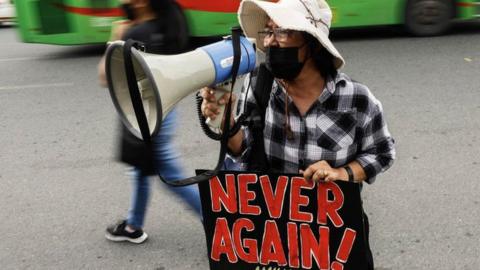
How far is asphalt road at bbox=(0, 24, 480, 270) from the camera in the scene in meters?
3.37

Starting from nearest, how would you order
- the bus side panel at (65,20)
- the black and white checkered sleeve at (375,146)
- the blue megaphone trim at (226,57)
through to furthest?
the blue megaphone trim at (226,57)
the black and white checkered sleeve at (375,146)
the bus side panel at (65,20)

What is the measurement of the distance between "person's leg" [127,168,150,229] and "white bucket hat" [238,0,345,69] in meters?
1.37

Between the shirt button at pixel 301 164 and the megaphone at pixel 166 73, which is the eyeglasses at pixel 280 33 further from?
the shirt button at pixel 301 164

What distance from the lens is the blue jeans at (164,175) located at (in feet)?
9.81

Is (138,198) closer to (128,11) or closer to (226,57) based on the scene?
(128,11)

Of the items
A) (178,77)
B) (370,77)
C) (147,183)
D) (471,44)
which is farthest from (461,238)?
(471,44)

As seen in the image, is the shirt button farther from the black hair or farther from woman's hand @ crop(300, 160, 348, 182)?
the black hair

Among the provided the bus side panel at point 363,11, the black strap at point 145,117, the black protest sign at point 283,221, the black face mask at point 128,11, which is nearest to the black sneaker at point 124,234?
the black face mask at point 128,11

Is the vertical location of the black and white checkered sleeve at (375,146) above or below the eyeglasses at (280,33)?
below

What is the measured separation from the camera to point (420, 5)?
8.15 meters

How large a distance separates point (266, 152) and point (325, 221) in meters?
0.34

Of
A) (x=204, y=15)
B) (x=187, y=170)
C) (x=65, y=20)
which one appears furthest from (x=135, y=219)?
(x=65, y=20)

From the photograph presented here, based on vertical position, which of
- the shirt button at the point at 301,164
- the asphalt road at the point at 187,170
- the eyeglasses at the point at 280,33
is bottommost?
the asphalt road at the point at 187,170

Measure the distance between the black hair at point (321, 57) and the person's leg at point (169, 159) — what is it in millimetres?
1193
